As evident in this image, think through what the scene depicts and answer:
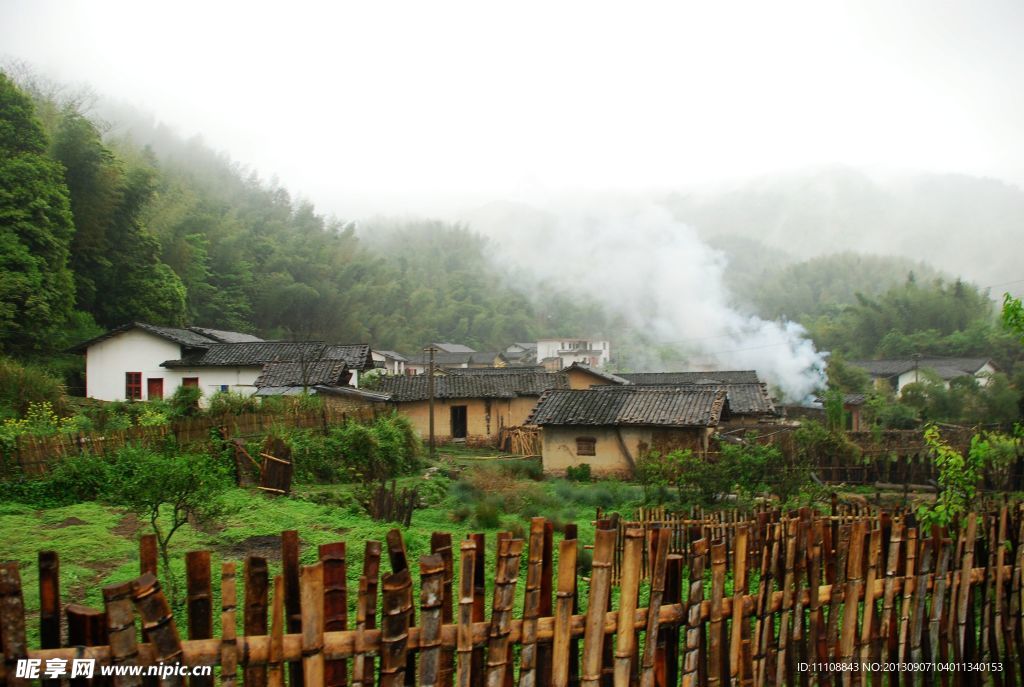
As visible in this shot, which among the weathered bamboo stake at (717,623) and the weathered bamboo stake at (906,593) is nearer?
the weathered bamboo stake at (717,623)

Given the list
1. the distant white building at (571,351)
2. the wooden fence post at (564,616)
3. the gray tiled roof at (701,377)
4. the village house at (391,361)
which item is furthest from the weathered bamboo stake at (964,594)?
the distant white building at (571,351)

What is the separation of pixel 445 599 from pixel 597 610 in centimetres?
75

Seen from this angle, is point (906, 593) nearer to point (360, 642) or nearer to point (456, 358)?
point (360, 642)

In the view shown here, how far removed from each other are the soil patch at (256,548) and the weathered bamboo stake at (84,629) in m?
7.55

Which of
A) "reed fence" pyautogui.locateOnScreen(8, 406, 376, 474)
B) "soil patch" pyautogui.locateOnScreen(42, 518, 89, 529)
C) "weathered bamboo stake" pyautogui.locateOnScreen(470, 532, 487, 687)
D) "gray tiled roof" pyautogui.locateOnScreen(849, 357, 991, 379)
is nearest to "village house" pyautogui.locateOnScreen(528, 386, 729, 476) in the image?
"reed fence" pyautogui.locateOnScreen(8, 406, 376, 474)

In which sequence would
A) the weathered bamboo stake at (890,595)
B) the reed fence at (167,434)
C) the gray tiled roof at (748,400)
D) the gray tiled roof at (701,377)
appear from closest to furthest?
the weathered bamboo stake at (890,595), the reed fence at (167,434), the gray tiled roof at (748,400), the gray tiled roof at (701,377)

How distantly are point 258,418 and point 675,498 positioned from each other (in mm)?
11839

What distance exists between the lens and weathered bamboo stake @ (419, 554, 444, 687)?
324cm

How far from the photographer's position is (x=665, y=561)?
3.81m

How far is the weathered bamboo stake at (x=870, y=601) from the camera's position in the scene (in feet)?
14.8

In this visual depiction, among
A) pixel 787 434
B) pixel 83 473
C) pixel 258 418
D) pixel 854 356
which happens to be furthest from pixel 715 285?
pixel 83 473

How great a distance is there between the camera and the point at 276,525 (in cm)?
1273

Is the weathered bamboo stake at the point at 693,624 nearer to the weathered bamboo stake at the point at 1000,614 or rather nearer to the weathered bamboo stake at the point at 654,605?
the weathered bamboo stake at the point at 654,605

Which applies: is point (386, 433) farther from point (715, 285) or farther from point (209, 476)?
point (715, 285)
